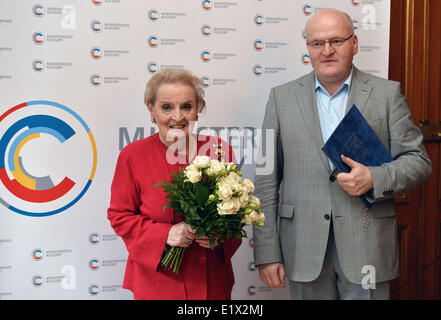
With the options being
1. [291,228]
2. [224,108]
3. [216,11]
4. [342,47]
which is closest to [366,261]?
[291,228]

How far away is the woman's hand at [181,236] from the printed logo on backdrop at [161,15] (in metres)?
1.38

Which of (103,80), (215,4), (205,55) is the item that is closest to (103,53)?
(103,80)

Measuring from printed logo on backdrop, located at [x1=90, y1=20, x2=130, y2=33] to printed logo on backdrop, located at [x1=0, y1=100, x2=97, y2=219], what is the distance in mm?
494

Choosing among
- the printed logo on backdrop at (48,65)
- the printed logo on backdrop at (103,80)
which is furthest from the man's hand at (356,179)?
the printed logo on backdrop at (48,65)

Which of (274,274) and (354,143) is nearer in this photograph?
(354,143)

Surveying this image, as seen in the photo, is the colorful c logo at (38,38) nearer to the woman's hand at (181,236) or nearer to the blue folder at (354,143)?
the woman's hand at (181,236)

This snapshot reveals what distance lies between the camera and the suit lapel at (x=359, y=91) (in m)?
2.12

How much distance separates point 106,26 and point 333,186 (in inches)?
62.6

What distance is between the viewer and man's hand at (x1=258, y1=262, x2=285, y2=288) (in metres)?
2.18

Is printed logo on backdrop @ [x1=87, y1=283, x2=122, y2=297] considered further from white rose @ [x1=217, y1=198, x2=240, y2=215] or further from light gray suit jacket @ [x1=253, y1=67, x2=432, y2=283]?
white rose @ [x1=217, y1=198, x2=240, y2=215]

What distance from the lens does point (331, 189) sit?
2.11 metres

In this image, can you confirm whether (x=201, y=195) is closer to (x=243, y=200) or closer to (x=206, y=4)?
(x=243, y=200)

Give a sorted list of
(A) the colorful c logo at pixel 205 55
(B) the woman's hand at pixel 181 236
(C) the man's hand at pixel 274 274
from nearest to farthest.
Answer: (B) the woman's hand at pixel 181 236 < (C) the man's hand at pixel 274 274 < (A) the colorful c logo at pixel 205 55
